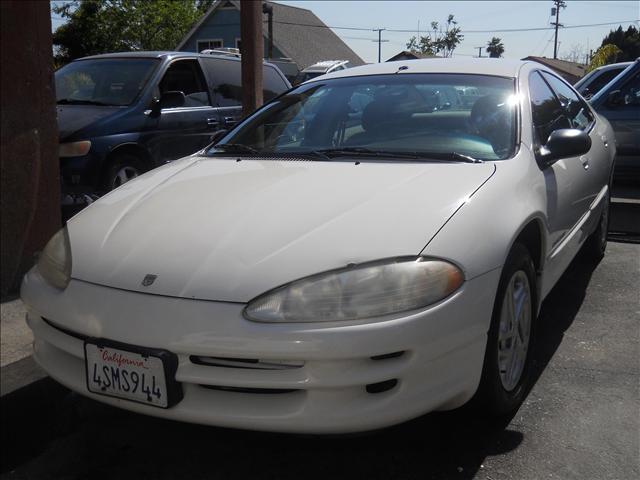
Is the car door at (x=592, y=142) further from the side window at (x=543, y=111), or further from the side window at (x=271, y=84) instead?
the side window at (x=271, y=84)

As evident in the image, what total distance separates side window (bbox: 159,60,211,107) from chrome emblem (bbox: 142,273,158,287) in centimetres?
449

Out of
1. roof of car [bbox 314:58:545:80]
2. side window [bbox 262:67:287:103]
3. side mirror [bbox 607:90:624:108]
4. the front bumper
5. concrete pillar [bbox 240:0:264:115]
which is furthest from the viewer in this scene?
side window [bbox 262:67:287:103]

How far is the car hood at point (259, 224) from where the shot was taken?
2295 millimetres

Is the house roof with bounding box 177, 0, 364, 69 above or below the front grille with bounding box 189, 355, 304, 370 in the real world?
above

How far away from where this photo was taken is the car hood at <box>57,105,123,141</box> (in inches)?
219

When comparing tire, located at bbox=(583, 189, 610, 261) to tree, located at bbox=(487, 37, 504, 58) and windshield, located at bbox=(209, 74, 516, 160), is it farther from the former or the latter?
tree, located at bbox=(487, 37, 504, 58)

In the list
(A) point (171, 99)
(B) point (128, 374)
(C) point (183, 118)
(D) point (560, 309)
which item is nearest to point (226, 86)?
(C) point (183, 118)

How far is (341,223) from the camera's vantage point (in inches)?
97.1

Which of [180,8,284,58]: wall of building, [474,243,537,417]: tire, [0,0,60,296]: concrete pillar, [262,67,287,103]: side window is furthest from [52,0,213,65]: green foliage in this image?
[474,243,537,417]: tire

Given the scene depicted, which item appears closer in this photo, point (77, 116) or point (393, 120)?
point (393, 120)

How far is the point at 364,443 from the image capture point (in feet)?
8.94

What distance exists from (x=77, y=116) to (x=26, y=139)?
1998 millimetres

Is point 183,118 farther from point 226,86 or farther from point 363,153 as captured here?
point 363,153

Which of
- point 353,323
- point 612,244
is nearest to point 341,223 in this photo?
point 353,323
